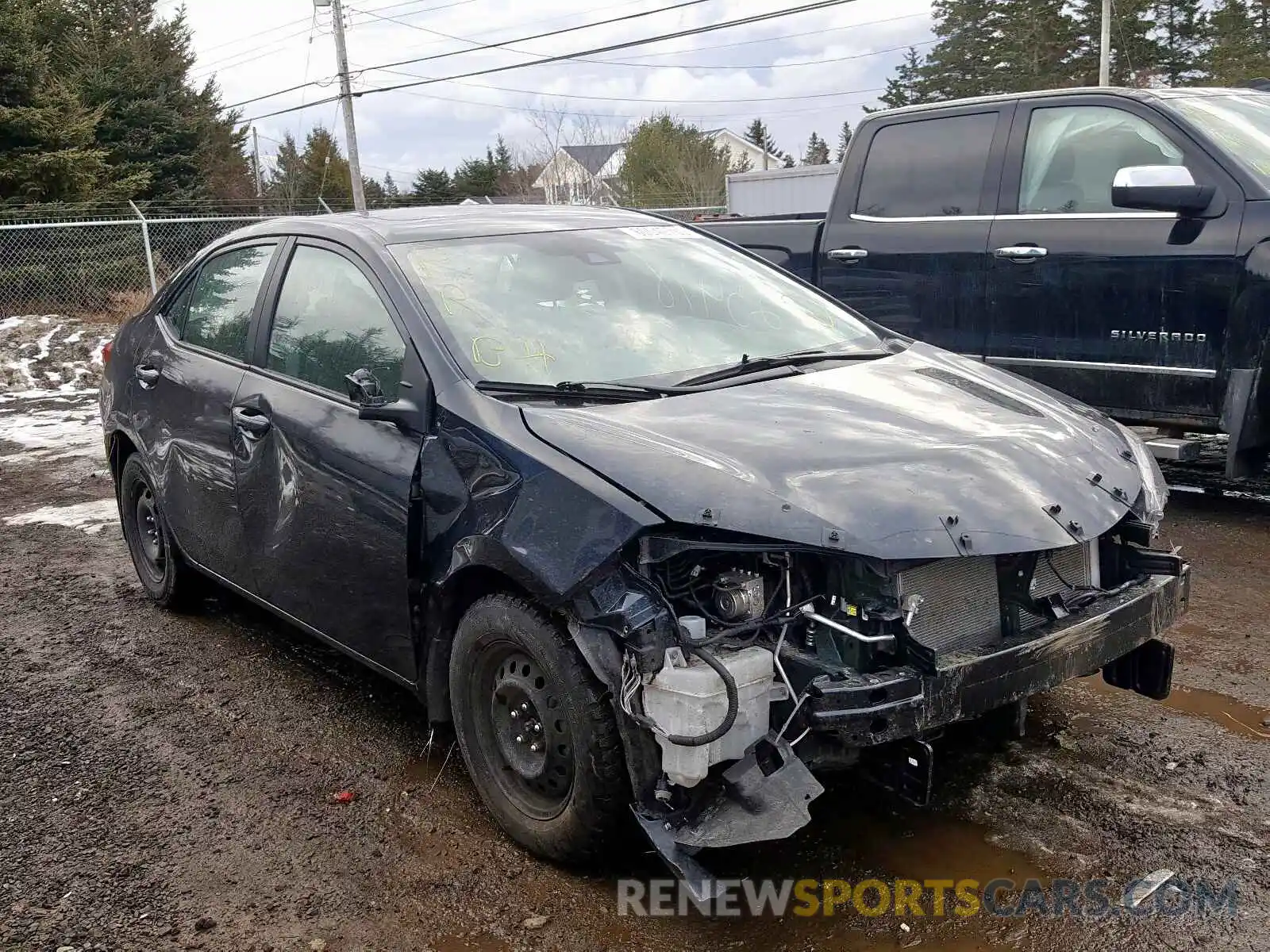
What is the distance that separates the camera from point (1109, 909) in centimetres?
277

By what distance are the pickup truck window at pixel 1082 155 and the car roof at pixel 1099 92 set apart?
3.3 inches

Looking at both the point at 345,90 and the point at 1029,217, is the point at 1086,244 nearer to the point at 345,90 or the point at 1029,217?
the point at 1029,217

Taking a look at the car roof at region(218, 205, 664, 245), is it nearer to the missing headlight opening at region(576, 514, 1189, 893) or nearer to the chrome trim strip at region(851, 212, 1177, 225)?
the missing headlight opening at region(576, 514, 1189, 893)

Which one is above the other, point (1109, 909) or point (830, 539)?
point (830, 539)

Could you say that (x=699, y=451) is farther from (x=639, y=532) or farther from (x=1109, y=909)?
(x=1109, y=909)

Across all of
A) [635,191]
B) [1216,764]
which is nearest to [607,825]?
[1216,764]

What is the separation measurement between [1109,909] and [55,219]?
75.3 feet

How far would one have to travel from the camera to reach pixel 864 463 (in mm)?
2912

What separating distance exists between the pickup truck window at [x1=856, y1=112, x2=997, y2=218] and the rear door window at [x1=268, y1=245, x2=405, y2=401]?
3.67 m

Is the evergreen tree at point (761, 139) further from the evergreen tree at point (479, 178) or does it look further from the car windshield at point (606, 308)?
the car windshield at point (606, 308)

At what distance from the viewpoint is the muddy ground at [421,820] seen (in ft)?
9.31

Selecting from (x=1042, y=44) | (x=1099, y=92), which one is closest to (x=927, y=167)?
(x=1099, y=92)

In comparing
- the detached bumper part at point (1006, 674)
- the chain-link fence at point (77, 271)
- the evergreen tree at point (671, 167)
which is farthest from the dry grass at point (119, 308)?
the evergreen tree at point (671, 167)

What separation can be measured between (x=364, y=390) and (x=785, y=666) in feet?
5.06
